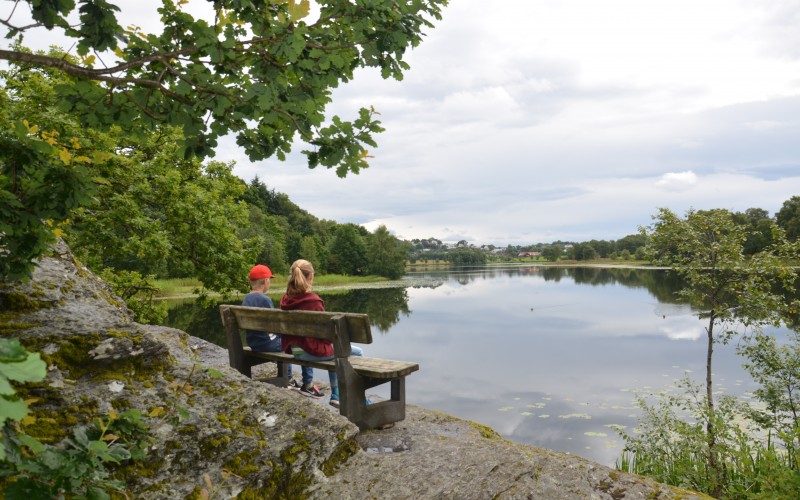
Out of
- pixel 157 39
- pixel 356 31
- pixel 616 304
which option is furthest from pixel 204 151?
pixel 616 304

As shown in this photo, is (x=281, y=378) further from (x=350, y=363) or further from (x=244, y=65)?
(x=244, y=65)

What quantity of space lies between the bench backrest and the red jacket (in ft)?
0.80

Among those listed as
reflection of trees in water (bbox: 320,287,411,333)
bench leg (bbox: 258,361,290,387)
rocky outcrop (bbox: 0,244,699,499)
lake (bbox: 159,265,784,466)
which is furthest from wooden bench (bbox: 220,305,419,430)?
reflection of trees in water (bbox: 320,287,411,333)

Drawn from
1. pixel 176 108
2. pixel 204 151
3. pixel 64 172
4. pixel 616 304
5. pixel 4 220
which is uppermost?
pixel 176 108

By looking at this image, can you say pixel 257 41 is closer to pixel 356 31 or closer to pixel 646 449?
pixel 356 31

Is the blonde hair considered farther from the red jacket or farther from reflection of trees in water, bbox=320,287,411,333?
reflection of trees in water, bbox=320,287,411,333

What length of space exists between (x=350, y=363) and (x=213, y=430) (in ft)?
6.27

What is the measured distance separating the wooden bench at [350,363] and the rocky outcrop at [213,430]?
76cm

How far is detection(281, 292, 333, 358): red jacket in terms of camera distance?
5.61 meters

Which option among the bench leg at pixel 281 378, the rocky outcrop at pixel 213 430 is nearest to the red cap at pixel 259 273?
the bench leg at pixel 281 378

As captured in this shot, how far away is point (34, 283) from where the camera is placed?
3832mm

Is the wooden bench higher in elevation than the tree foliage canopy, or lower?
lower

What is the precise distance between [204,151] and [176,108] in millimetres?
343

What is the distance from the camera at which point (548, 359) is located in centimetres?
2230
